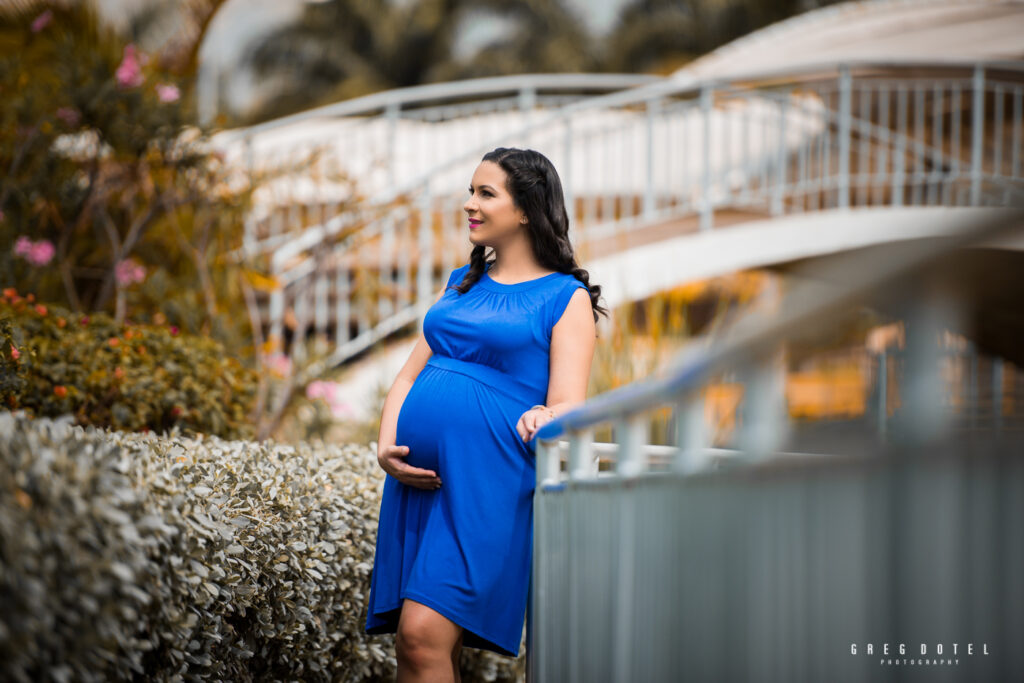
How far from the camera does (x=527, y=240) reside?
8.98 feet

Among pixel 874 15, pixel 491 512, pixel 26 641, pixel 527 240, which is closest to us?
pixel 26 641

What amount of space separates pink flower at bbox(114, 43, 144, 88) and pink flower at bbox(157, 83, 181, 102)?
0.50 feet

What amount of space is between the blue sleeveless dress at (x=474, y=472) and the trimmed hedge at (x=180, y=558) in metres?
0.35

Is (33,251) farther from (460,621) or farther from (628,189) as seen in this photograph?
(628,189)

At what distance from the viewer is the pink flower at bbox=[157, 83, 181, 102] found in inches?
233

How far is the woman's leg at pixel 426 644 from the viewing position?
2.33m

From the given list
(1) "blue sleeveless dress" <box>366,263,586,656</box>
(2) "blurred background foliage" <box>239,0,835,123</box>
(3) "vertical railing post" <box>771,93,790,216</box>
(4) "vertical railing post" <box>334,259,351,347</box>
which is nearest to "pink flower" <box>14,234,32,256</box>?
(4) "vertical railing post" <box>334,259,351,347</box>

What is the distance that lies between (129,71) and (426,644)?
4.56 meters

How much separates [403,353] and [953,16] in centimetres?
834

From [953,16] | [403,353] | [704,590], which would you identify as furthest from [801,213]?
[704,590]

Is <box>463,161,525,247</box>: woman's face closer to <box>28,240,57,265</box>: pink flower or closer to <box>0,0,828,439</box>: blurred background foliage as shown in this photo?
<box>0,0,828,439</box>: blurred background foliage

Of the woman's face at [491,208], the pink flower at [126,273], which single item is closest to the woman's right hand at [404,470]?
the woman's face at [491,208]

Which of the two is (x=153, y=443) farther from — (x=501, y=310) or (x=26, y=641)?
(x=26, y=641)

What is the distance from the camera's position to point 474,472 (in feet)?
8.08
